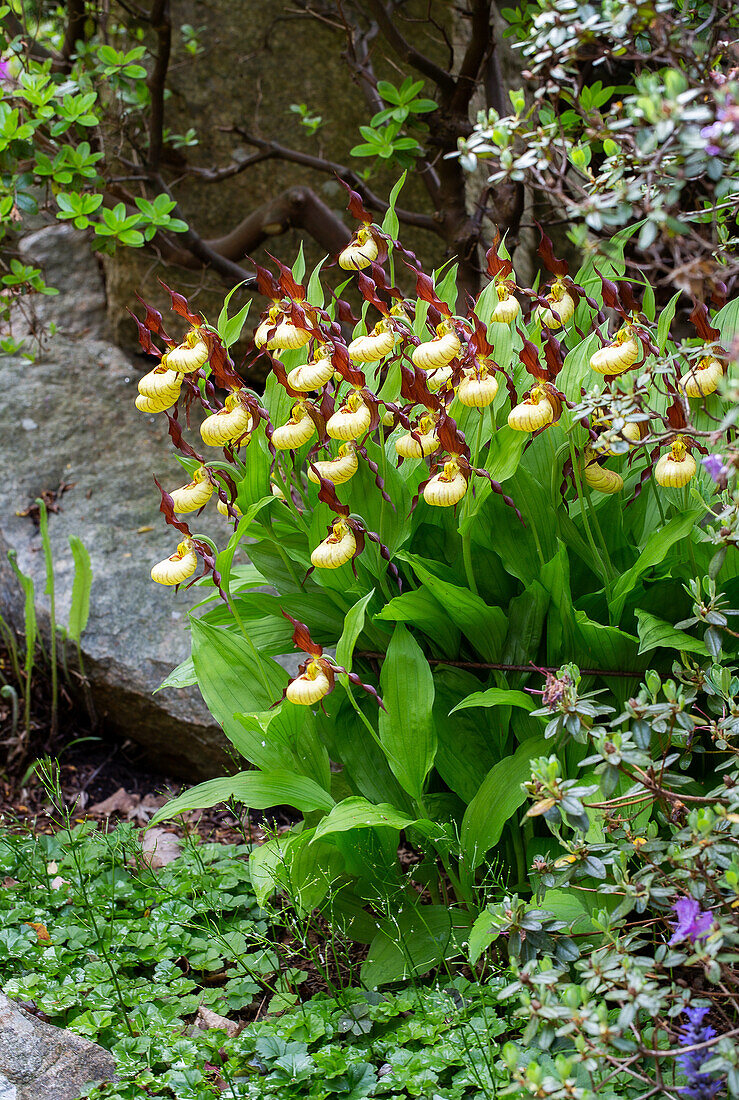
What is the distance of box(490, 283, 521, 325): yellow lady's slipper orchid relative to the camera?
1.58 m

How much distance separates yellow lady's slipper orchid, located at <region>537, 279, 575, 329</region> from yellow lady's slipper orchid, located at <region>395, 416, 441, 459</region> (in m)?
0.31

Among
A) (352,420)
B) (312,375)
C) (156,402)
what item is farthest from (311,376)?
(156,402)

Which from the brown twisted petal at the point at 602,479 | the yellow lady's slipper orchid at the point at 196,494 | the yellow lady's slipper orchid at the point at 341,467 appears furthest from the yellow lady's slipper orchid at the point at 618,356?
the yellow lady's slipper orchid at the point at 196,494

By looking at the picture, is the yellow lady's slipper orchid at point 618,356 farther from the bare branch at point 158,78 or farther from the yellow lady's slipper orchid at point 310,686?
the bare branch at point 158,78

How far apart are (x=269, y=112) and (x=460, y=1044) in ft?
11.6

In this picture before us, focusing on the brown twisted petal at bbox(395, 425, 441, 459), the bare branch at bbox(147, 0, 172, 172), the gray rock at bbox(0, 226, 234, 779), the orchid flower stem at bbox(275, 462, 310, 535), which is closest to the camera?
the brown twisted petal at bbox(395, 425, 441, 459)

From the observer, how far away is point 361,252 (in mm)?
1649

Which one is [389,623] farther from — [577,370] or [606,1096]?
[606,1096]

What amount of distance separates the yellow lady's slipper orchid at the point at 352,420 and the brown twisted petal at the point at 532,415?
255 mm

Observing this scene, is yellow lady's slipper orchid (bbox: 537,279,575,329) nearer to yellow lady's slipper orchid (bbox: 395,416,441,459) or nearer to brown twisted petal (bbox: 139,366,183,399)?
yellow lady's slipper orchid (bbox: 395,416,441,459)

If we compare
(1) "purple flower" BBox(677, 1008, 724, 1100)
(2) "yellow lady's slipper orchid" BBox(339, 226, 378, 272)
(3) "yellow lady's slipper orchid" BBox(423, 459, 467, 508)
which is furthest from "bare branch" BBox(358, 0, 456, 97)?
(1) "purple flower" BBox(677, 1008, 724, 1100)

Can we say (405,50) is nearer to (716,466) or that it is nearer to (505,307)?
(505,307)

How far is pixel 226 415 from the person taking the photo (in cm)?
158

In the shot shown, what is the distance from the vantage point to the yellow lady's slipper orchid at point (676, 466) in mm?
1438
